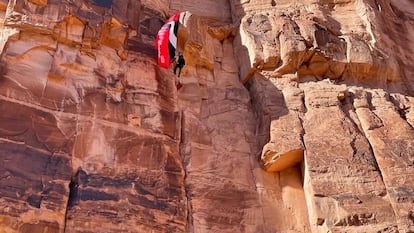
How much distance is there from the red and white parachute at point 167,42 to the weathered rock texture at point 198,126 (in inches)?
11.0

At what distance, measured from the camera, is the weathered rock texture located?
7.90 meters

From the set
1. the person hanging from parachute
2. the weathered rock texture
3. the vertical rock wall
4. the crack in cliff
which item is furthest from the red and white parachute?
the vertical rock wall

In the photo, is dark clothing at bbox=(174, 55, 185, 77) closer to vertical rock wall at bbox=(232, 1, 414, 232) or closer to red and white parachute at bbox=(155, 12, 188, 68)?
red and white parachute at bbox=(155, 12, 188, 68)

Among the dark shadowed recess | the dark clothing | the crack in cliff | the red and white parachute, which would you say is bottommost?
the crack in cliff

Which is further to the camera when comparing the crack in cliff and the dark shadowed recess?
the dark shadowed recess

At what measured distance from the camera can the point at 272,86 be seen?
1069 cm

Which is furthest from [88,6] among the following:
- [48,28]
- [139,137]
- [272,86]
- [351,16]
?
[351,16]

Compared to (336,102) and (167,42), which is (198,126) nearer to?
(167,42)

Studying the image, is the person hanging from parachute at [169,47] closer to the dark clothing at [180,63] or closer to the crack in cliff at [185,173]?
the dark clothing at [180,63]

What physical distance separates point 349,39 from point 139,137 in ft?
19.5

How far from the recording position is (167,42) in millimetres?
10328

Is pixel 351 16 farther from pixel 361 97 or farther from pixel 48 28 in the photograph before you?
pixel 48 28

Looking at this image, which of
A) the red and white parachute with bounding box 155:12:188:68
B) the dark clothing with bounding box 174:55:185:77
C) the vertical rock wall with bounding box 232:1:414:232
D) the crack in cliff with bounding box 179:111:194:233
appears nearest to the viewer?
the crack in cliff with bounding box 179:111:194:233

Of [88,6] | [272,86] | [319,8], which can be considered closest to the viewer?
[88,6]
